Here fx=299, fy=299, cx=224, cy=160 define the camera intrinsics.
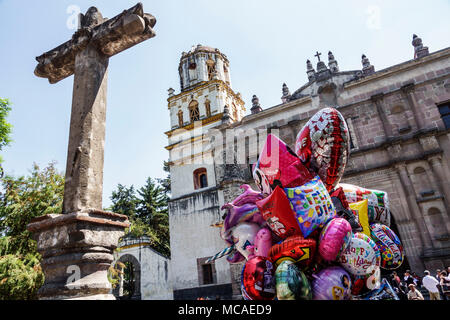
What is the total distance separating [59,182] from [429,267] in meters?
14.4

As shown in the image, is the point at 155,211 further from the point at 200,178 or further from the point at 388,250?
the point at 388,250

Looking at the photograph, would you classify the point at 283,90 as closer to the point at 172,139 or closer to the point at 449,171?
the point at 172,139

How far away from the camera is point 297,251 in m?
2.96

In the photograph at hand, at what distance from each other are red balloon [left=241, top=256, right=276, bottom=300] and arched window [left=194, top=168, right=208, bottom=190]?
14.6 meters

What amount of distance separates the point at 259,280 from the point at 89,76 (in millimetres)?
3035

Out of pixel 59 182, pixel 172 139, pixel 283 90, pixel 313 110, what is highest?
pixel 283 90

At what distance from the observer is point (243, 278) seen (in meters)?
3.26

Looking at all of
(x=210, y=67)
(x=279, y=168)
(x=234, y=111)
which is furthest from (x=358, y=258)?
(x=210, y=67)

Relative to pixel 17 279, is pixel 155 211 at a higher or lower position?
higher

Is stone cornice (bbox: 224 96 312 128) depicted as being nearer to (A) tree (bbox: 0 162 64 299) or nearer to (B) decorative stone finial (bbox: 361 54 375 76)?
(B) decorative stone finial (bbox: 361 54 375 76)

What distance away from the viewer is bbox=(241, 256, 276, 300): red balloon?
3.06m

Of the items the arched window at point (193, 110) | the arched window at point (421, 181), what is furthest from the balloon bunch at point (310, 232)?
the arched window at point (193, 110)

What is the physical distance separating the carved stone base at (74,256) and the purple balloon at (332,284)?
2032mm
